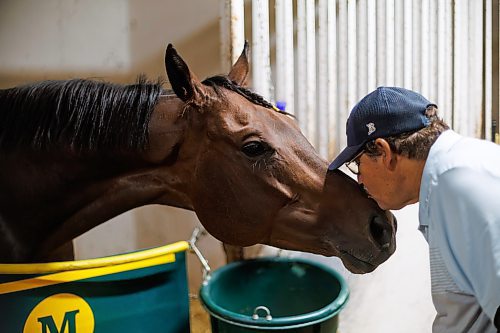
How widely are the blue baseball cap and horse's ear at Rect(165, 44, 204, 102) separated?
345 mm

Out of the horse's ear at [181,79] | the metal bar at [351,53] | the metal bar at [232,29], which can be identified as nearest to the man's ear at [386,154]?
the horse's ear at [181,79]

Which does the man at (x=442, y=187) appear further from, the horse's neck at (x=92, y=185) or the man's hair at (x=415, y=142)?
the horse's neck at (x=92, y=185)

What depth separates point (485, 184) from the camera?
2.76 ft

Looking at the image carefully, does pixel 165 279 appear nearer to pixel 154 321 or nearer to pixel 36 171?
pixel 154 321

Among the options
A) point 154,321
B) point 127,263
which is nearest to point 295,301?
point 154,321

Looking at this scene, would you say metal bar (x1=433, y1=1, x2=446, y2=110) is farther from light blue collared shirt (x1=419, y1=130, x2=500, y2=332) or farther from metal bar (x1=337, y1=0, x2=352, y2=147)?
light blue collared shirt (x1=419, y1=130, x2=500, y2=332)

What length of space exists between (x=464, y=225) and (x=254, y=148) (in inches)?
18.3

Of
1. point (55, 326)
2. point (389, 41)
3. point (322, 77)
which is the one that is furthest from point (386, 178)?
point (389, 41)

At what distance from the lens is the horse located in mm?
1142

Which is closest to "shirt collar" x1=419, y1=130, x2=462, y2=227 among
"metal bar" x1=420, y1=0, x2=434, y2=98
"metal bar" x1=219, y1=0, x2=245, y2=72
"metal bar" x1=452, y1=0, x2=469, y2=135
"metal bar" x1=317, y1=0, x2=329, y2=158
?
"metal bar" x1=219, y1=0, x2=245, y2=72

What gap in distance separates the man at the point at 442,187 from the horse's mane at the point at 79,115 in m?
0.46

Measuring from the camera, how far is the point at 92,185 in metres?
1.22

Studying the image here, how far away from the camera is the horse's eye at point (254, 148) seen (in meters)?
1.14

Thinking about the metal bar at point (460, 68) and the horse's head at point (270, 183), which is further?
the metal bar at point (460, 68)
